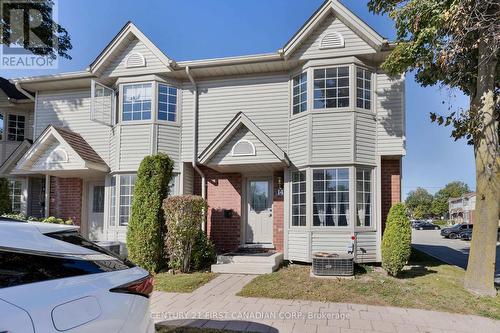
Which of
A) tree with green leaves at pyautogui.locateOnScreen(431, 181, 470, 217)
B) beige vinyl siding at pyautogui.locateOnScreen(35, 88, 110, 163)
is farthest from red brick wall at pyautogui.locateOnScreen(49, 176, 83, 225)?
tree with green leaves at pyautogui.locateOnScreen(431, 181, 470, 217)

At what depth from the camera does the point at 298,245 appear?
11.0m

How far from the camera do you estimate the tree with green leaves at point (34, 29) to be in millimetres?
13605

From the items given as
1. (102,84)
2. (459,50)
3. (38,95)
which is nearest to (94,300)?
(459,50)

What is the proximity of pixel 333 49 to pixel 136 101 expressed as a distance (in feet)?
20.8

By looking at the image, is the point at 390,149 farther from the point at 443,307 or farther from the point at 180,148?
the point at 180,148

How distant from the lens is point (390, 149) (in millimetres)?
11039

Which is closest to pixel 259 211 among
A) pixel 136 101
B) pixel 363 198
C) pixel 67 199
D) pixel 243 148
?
pixel 243 148

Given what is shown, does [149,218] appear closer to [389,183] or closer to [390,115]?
[389,183]

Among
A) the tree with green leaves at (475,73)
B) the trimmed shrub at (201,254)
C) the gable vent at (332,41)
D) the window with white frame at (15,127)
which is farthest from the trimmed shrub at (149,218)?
the window with white frame at (15,127)

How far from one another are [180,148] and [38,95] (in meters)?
6.00

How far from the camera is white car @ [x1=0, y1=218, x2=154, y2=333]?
6.95 ft

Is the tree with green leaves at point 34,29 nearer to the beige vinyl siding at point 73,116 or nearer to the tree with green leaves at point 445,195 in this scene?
the beige vinyl siding at point 73,116

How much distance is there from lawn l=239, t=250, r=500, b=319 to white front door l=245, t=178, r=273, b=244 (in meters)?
2.33

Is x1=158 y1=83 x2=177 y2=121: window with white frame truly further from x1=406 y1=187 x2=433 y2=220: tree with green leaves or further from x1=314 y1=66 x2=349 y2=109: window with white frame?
x1=406 y1=187 x2=433 y2=220: tree with green leaves
